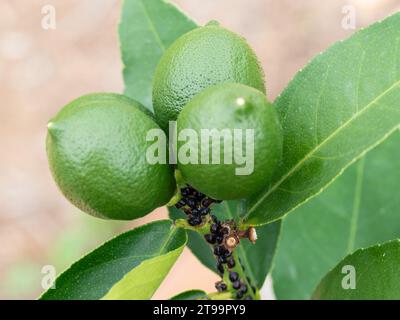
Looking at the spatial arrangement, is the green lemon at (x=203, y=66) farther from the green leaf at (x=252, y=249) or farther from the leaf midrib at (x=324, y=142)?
the green leaf at (x=252, y=249)

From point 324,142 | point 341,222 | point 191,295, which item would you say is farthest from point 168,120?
point 341,222

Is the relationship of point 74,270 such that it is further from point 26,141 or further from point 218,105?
point 26,141

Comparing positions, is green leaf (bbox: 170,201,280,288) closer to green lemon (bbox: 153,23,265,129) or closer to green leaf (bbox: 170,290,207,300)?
green leaf (bbox: 170,290,207,300)

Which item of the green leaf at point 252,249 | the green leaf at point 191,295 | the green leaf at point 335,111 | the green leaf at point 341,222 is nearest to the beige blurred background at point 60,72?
the green leaf at point 341,222

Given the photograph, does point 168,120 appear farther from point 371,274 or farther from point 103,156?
point 371,274

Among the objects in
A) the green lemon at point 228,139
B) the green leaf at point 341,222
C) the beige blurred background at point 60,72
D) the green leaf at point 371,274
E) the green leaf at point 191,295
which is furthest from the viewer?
the beige blurred background at point 60,72
